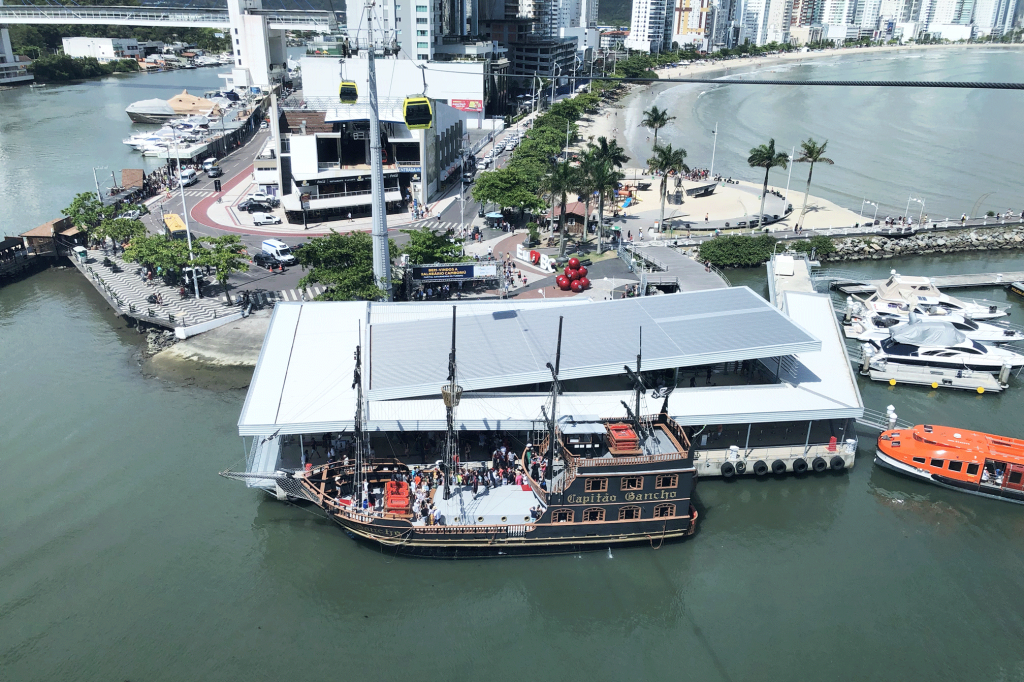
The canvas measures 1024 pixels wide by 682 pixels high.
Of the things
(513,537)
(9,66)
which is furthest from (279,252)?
(9,66)

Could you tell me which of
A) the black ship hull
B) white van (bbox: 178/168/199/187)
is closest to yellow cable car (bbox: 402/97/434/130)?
the black ship hull

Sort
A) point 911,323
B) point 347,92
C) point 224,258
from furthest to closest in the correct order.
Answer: point 224,258 → point 911,323 → point 347,92

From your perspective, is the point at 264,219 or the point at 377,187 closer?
the point at 377,187

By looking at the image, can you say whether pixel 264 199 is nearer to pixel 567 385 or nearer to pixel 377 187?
pixel 377 187

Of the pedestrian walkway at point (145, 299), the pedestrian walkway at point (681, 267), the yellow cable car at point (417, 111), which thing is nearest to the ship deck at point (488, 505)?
the yellow cable car at point (417, 111)

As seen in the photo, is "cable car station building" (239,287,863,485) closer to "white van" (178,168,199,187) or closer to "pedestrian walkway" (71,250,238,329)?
"pedestrian walkway" (71,250,238,329)

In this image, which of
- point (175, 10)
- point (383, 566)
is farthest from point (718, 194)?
point (175, 10)
